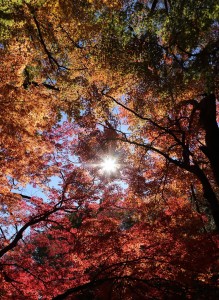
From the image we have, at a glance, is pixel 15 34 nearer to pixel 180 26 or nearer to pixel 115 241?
pixel 180 26

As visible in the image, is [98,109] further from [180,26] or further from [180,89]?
[180,26]

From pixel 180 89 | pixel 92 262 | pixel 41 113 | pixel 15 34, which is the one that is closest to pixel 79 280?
pixel 92 262

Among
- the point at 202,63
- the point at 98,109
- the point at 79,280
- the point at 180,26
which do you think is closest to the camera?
the point at 202,63

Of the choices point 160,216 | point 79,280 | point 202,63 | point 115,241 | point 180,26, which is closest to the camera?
point 202,63

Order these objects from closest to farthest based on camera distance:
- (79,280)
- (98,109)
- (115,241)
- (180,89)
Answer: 1. (180,89)
2. (115,241)
3. (79,280)
4. (98,109)

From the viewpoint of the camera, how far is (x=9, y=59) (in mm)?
7676

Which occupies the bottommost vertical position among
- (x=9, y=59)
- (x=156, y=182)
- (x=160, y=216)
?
(x=160, y=216)

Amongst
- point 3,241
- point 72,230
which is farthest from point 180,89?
point 3,241

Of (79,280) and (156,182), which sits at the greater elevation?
(156,182)

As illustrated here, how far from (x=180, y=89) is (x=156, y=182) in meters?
5.95

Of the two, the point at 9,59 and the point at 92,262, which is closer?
the point at 9,59

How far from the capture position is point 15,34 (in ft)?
31.5

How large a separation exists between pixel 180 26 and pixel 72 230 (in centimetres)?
760

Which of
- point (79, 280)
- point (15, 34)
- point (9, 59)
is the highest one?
point (15, 34)
